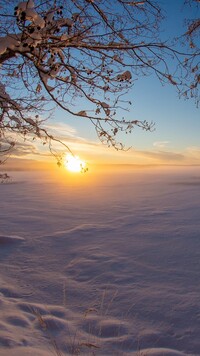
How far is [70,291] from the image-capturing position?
5625 millimetres

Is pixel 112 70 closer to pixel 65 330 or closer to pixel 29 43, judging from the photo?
pixel 29 43

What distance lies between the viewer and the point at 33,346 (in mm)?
3639

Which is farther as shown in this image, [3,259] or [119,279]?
[3,259]

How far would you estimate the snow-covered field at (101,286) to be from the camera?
395cm

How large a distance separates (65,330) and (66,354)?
2.17ft

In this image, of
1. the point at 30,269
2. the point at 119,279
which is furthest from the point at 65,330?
the point at 30,269

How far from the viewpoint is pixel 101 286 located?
18.9 ft

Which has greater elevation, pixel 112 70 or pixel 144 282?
pixel 112 70

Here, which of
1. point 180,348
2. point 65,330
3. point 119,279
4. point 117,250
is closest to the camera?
point 180,348

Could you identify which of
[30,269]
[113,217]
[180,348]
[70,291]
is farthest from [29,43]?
[113,217]

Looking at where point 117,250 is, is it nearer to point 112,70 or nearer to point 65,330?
point 65,330

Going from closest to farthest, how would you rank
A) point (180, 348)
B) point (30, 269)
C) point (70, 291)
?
point (180, 348), point (70, 291), point (30, 269)

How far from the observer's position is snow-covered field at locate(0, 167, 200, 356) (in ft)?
13.0

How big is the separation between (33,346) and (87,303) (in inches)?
64.3
